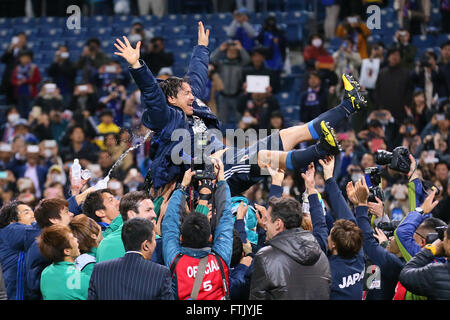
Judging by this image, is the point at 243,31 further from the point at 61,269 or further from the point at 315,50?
the point at 61,269

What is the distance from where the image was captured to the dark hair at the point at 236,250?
5297mm

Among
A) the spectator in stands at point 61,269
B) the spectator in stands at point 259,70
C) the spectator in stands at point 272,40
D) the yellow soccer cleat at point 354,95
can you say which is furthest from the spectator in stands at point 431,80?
the spectator in stands at point 61,269

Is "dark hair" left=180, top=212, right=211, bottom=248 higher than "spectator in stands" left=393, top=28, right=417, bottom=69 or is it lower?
lower

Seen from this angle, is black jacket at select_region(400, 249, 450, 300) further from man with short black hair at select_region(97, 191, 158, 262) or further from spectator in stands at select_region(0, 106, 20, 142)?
spectator in stands at select_region(0, 106, 20, 142)

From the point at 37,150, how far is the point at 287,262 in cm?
788

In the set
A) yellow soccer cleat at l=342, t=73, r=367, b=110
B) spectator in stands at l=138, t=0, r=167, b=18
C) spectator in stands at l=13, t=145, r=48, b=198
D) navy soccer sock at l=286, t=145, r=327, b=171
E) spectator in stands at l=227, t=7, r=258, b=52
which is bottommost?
spectator in stands at l=13, t=145, r=48, b=198

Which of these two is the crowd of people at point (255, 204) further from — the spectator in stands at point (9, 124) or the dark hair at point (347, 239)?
the spectator in stands at point (9, 124)

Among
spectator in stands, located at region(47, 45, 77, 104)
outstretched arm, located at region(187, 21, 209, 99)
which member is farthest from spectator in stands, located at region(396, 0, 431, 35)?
outstretched arm, located at region(187, 21, 209, 99)

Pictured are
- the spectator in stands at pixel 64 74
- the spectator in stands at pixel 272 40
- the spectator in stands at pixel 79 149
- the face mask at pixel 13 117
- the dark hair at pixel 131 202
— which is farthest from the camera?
the spectator in stands at pixel 64 74

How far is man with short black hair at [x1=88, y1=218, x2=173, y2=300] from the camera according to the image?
4473mm

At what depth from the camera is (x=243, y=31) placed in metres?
13.2

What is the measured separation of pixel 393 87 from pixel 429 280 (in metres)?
7.09

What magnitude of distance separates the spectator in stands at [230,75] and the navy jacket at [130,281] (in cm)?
782

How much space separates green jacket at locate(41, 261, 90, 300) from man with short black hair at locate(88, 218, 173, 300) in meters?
0.34
